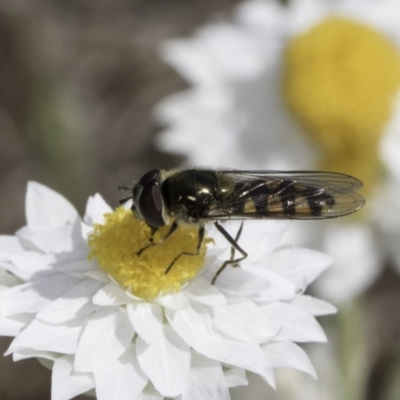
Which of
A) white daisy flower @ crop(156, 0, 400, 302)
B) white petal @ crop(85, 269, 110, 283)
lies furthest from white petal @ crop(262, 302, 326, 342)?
white daisy flower @ crop(156, 0, 400, 302)

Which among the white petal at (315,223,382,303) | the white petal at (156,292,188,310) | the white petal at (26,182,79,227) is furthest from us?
the white petal at (315,223,382,303)

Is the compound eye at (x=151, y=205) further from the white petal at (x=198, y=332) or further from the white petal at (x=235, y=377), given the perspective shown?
the white petal at (x=235, y=377)

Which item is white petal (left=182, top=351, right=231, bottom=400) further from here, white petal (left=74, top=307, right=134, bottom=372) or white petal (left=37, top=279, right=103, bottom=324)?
white petal (left=37, top=279, right=103, bottom=324)

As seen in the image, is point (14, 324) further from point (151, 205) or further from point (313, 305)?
point (313, 305)

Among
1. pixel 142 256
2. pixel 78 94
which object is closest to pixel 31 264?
Result: pixel 142 256

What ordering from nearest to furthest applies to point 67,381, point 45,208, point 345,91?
1. point 67,381
2. point 45,208
3. point 345,91
